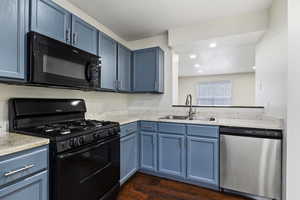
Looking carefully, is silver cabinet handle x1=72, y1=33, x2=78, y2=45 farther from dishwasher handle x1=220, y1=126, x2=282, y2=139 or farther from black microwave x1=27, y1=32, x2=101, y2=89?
dishwasher handle x1=220, y1=126, x2=282, y2=139

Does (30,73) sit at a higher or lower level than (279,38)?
lower

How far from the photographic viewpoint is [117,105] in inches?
117

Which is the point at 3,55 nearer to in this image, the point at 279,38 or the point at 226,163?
the point at 226,163

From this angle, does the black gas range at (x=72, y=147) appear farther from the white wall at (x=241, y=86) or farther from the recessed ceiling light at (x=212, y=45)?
the white wall at (x=241, y=86)

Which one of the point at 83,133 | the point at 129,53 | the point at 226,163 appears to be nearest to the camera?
the point at 83,133

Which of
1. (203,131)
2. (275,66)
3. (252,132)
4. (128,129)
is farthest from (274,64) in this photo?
(128,129)

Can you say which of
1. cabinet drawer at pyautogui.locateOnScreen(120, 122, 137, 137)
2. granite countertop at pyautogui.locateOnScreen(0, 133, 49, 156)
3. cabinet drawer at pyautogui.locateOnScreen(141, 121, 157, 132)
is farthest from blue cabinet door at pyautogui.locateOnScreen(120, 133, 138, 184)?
granite countertop at pyautogui.locateOnScreen(0, 133, 49, 156)

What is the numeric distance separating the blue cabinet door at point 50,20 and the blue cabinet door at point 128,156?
55.3 inches

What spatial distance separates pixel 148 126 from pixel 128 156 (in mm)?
525

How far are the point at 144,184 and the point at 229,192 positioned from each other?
1.11 metres

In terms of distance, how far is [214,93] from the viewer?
6.75 metres

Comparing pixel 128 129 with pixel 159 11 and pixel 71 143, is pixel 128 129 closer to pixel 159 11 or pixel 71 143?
pixel 71 143

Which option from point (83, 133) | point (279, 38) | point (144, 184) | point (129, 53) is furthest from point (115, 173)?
point (279, 38)

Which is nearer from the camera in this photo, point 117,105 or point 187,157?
point 187,157
